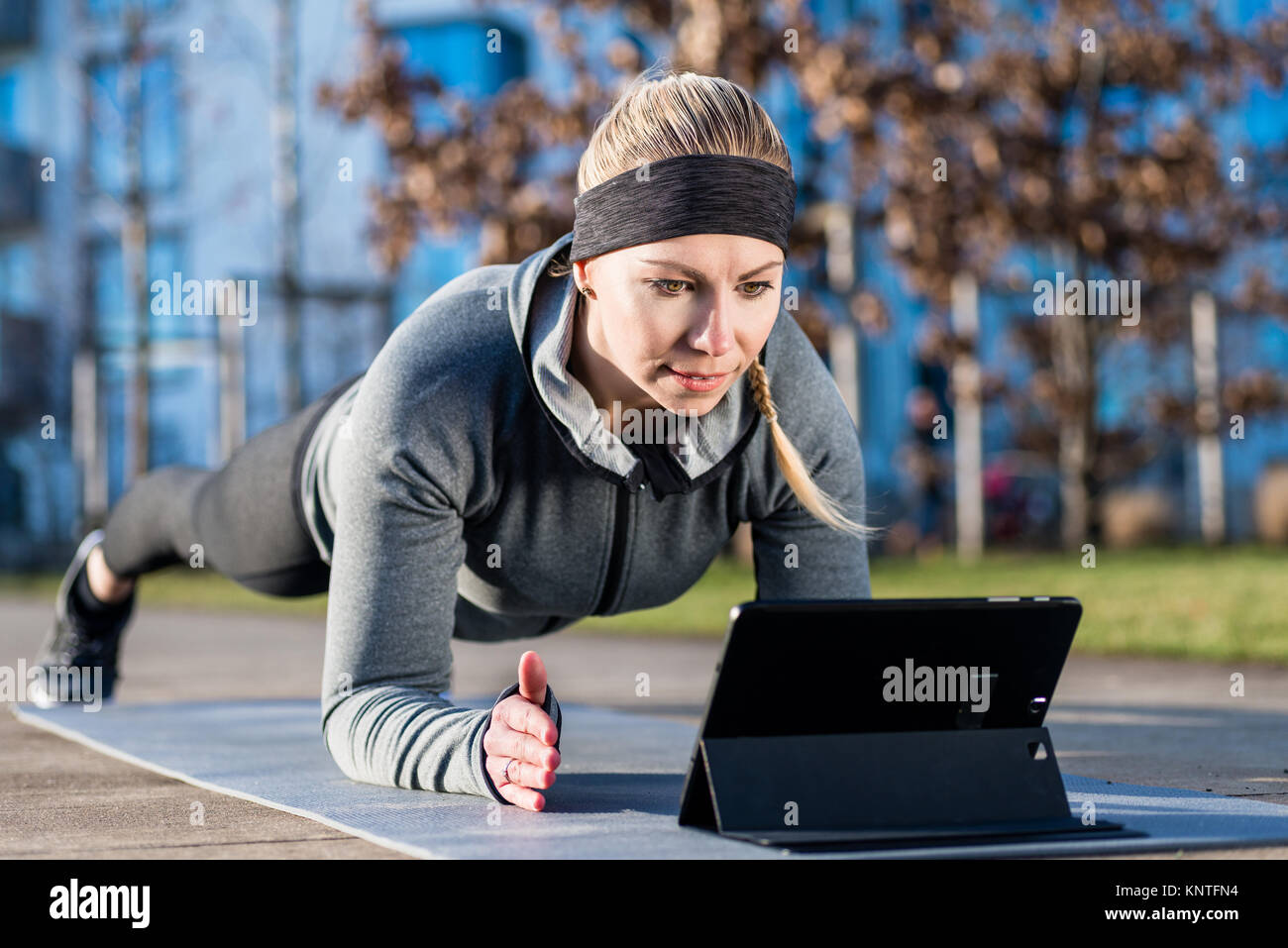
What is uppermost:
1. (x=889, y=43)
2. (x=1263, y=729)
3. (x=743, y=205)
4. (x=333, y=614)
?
(x=889, y=43)

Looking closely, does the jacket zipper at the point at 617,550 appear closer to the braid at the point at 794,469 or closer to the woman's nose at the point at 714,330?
the braid at the point at 794,469

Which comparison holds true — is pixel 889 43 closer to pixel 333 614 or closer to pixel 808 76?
pixel 808 76

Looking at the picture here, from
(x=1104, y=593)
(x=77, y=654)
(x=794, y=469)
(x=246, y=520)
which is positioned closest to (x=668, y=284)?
(x=794, y=469)

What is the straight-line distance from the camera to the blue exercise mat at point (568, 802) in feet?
7.18

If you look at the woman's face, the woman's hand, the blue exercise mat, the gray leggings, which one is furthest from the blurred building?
the woman's hand

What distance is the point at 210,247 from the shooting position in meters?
21.8

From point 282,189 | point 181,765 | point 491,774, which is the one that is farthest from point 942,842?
point 282,189

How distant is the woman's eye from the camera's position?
2402 mm

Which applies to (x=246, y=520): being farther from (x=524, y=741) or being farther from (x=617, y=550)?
(x=524, y=741)

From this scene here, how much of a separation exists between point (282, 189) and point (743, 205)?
45.4 ft

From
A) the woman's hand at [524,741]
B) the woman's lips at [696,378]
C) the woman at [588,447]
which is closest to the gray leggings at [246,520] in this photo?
the woman at [588,447]

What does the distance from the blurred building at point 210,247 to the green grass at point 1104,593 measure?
1.97 meters

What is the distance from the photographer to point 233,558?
370 centimetres

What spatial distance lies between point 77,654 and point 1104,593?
582cm
